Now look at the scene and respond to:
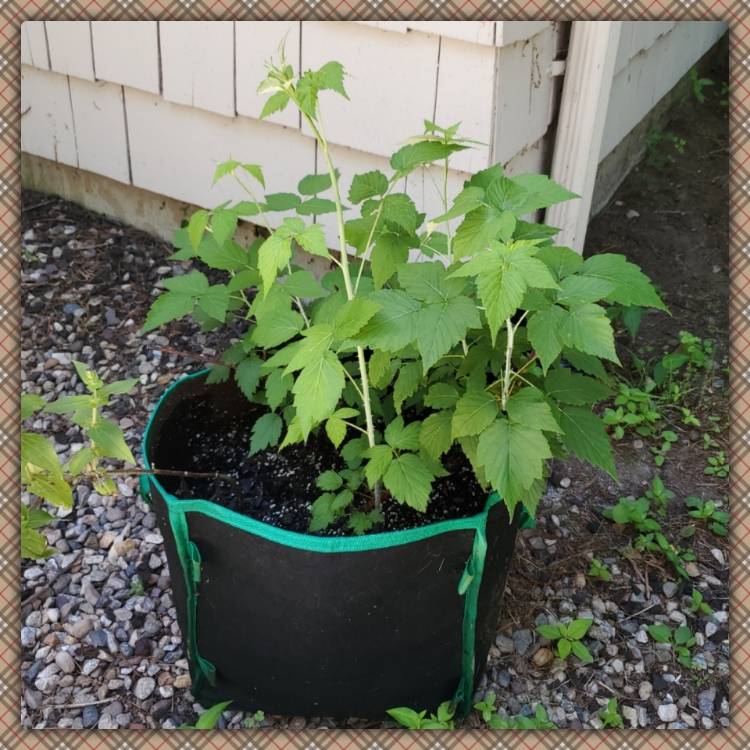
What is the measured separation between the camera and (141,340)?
8.27 feet

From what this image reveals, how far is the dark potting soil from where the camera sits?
1.61 metres

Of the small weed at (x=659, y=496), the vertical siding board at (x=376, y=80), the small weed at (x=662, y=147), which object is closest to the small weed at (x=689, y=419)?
the small weed at (x=659, y=496)

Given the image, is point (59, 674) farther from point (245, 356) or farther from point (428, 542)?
point (428, 542)

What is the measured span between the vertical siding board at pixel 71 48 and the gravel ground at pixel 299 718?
76 cm

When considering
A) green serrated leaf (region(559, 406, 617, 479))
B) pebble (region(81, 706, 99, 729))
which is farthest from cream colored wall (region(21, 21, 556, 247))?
pebble (region(81, 706, 99, 729))

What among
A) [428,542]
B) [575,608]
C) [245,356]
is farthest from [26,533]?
[575,608]

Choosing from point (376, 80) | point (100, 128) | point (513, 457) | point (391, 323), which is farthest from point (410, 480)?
point (100, 128)

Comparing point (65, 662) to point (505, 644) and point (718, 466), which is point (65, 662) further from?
point (718, 466)

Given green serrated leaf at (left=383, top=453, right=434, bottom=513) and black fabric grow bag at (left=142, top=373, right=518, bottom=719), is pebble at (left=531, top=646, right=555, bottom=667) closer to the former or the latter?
black fabric grow bag at (left=142, top=373, right=518, bottom=719)

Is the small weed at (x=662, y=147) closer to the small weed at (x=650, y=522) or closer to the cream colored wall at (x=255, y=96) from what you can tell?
the cream colored wall at (x=255, y=96)

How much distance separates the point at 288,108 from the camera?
7.40 ft

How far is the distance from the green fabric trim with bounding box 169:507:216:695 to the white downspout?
53.1 inches

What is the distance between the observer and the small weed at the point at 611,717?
5.75ft

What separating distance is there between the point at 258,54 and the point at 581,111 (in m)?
0.79
